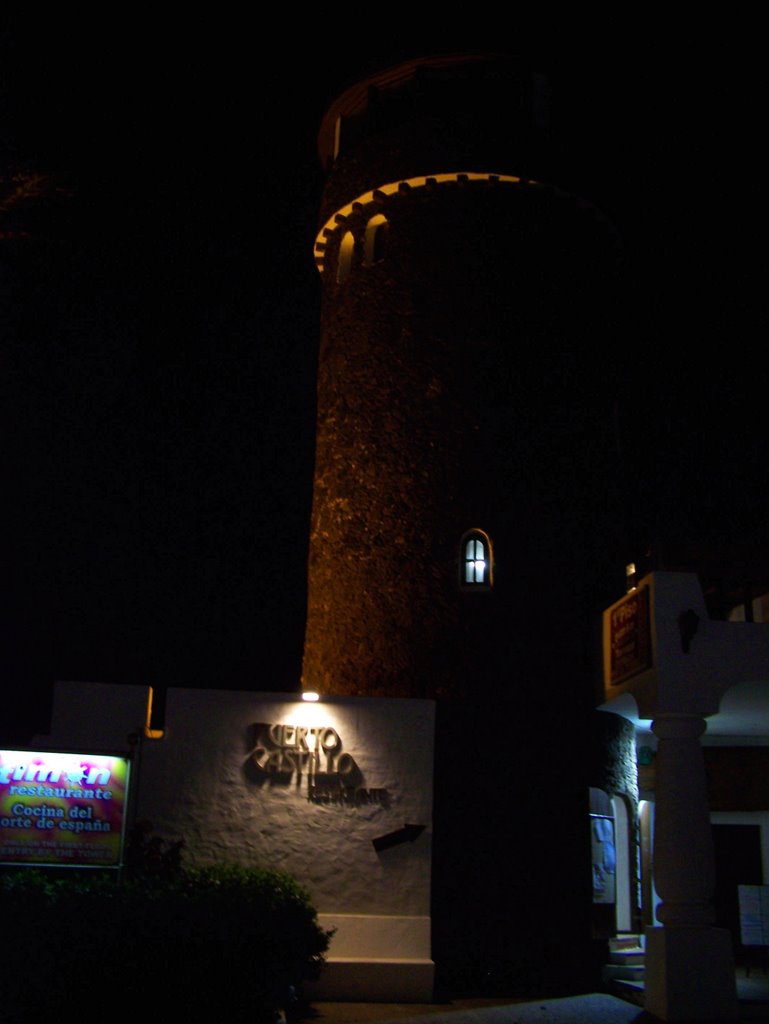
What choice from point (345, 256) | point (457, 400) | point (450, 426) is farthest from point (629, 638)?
point (345, 256)

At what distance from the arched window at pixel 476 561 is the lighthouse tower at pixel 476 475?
0.04 m

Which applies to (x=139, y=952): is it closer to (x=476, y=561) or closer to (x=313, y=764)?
(x=313, y=764)

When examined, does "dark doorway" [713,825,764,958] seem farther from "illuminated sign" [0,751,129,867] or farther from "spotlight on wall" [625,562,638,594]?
"illuminated sign" [0,751,129,867]

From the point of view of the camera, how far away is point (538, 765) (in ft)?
53.0

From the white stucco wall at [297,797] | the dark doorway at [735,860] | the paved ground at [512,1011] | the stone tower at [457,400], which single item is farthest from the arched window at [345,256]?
the dark doorway at [735,860]

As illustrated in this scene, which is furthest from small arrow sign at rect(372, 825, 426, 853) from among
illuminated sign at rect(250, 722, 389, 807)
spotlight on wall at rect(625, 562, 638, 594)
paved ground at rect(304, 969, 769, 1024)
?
spotlight on wall at rect(625, 562, 638, 594)

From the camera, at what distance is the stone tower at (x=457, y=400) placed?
16.8 metres

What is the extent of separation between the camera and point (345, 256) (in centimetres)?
1956

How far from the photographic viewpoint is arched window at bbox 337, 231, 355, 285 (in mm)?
19400

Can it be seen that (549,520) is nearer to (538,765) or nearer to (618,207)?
Result: (538,765)

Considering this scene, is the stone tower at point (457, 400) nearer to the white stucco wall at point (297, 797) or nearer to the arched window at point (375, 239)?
the arched window at point (375, 239)

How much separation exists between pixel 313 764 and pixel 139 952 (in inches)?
195

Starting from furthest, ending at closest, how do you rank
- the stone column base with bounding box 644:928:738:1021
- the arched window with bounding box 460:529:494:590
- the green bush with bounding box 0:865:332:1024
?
the arched window with bounding box 460:529:494:590
the stone column base with bounding box 644:928:738:1021
the green bush with bounding box 0:865:332:1024

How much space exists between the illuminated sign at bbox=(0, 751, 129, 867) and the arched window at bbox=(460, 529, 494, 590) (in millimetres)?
6144
